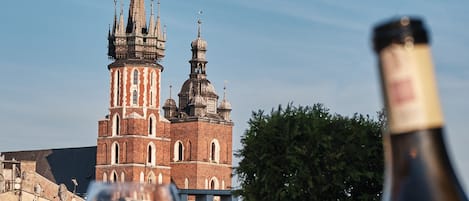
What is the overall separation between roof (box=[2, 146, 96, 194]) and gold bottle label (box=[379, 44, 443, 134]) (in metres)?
121

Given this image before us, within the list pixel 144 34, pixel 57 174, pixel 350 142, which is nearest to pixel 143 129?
pixel 144 34

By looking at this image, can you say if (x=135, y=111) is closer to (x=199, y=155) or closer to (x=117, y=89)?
(x=117, y=89)

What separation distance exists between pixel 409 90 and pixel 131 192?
2.97 ft

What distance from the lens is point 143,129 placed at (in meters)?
111

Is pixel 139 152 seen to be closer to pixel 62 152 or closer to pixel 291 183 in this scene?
pixel 62 152

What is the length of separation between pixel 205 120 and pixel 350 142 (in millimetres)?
80385

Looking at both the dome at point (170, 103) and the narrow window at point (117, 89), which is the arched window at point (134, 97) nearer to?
the narrow window at point (117, 89)

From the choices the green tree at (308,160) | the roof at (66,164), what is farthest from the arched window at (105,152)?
the green tree at (308,160)

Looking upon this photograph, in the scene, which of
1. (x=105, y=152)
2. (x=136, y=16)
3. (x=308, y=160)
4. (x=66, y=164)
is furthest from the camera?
(x=66, y=164)

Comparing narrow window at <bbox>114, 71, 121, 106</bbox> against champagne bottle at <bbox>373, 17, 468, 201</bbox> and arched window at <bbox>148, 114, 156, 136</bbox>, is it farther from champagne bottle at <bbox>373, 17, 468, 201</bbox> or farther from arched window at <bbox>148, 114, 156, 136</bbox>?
champagne bottle at <bbox>373, 17, 468, 201</bbox>

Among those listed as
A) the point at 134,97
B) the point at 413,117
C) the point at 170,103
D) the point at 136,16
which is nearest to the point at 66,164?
the point at 170,103

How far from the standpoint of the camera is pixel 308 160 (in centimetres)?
3600

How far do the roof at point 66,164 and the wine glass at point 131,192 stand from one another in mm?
120612

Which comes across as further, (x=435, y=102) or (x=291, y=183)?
(x=291, y=183)
